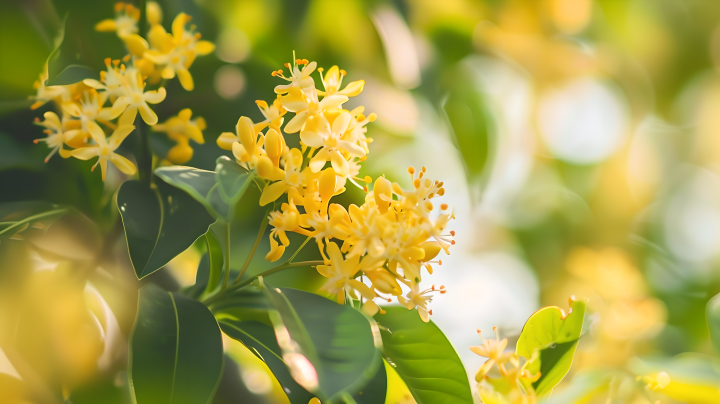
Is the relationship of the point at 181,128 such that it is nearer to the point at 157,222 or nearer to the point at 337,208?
the point at 157,222

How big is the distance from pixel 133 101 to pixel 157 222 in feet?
0.46

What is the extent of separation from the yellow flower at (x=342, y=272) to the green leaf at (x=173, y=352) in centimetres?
11

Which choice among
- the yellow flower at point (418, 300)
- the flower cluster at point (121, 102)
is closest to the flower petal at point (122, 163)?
the flower cluster at point (121, 102)

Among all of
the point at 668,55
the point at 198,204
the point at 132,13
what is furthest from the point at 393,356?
the point at 668,55

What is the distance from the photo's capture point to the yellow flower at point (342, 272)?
412 millimetres

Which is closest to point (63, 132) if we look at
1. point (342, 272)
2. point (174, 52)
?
point (174, 52)

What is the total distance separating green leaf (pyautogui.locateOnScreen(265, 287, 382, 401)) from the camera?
335 millimetres

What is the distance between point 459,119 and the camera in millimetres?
967

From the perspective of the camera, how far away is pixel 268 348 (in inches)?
17.9

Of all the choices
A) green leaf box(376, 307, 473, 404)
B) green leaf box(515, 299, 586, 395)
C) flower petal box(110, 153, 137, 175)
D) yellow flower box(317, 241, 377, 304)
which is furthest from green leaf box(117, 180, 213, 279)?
green leaf box(515, 299, 586, 395)

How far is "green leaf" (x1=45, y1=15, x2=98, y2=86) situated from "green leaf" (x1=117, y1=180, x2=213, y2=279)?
14 cm

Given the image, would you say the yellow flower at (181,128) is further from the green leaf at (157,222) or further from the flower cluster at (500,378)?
the flower cluster at (500,378)

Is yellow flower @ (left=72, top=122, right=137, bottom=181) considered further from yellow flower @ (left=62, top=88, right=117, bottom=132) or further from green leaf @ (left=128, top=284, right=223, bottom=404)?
green leaf @ (left=128, top=284, right=223, bottom=404)

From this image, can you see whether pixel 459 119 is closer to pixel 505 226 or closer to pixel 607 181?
pixel 505 226
